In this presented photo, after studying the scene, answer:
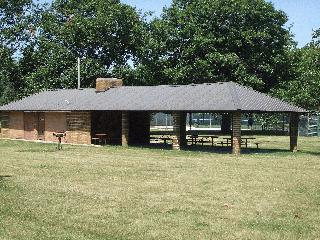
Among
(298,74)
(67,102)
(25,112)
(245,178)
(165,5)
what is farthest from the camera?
(165,5)

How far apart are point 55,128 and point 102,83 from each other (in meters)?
4.83

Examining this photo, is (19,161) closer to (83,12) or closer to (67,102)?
(67,102)

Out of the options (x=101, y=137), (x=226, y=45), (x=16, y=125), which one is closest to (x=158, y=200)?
(x=101, y=137)

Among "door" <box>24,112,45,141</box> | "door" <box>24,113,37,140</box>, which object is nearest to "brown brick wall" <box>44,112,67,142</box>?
"door" <box>24,112,45,141</box>

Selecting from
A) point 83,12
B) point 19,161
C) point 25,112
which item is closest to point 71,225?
point 19,161

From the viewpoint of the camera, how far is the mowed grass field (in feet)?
29.5

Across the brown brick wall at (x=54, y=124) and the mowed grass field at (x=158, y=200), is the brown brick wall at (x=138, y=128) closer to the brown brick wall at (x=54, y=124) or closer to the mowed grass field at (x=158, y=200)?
the brown brick wall at (x=54, y=124)

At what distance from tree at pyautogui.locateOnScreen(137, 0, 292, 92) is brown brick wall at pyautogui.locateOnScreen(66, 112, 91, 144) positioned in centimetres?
1465

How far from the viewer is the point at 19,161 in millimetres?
21031

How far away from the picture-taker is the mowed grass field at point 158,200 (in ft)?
29.5

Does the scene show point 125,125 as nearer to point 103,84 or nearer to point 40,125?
point 103,84

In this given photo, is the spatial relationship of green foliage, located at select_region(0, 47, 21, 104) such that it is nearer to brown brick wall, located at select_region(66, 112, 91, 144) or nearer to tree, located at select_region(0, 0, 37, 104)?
tree, located at select_region(0, 0, 37, 104)

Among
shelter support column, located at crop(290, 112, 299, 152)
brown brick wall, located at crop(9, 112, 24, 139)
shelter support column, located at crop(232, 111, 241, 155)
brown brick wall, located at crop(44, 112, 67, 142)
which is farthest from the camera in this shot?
brown brick wall, located at crop(9, 112, 24, 139)

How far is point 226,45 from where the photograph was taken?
47.1m
